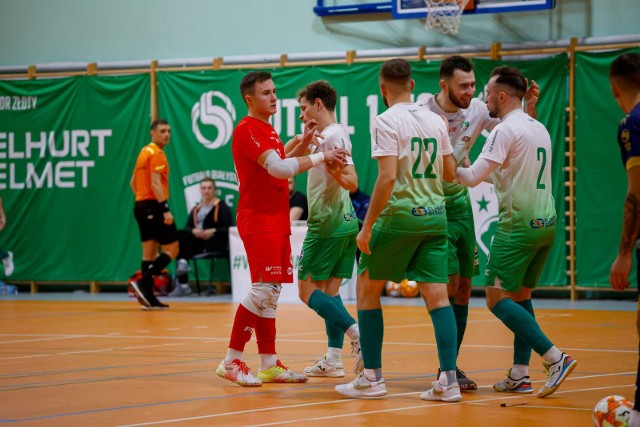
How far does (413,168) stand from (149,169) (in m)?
7.96

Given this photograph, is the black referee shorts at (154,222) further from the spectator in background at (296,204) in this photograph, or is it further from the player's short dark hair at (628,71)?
the player's short dark hair at (628,71)

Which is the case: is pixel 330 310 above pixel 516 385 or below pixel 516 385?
above

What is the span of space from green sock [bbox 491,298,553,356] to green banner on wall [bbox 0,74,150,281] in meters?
11.7

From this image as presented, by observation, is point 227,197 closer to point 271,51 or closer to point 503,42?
point 271,51

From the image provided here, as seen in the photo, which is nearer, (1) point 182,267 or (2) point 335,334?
(2) point 335,334

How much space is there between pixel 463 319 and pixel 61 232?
1217cm

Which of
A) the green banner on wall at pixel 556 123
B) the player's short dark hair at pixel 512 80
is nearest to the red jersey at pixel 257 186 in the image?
the player's short dark hair at pixel 512 80

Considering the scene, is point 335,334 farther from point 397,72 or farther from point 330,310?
point 397,72

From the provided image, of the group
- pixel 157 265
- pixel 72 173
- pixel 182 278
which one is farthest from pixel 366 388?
pixel 72 173

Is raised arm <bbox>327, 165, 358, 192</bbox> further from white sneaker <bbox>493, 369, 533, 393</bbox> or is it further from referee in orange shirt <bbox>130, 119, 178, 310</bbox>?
referee in orange shirt <bbox>130, 119, 178, 310</bbox>

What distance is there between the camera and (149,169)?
14.0 metres

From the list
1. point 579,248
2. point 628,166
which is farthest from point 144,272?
point 628,166

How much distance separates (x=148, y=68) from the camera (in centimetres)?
1802

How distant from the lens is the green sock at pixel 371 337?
Result: 655cm
